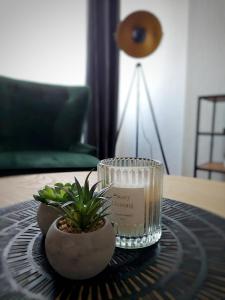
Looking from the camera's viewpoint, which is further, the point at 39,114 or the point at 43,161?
the point at 39,114

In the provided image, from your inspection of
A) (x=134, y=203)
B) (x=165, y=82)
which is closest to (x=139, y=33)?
(x=165, y=82)

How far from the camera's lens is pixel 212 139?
8.39 ft

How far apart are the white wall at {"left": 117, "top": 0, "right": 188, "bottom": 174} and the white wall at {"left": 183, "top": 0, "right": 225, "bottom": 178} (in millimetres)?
83

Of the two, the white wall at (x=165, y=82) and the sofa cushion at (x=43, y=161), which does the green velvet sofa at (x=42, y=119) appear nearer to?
the sofa cushion at (x=43, y=161)

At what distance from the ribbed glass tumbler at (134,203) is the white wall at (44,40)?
1.99 m

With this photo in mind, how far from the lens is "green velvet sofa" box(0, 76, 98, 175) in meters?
1.85

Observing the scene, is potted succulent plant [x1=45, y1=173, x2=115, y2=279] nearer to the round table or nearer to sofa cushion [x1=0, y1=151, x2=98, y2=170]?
the round table

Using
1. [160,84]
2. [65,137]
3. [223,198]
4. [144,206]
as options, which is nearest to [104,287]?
[144,206]

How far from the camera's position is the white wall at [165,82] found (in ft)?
8.73

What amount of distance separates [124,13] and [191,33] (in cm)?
70

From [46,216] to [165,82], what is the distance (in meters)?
2.56

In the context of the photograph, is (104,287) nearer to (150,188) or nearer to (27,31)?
(150,188)

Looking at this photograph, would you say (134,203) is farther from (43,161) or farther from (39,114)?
(39,114)

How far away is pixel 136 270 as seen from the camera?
14.9 inches
